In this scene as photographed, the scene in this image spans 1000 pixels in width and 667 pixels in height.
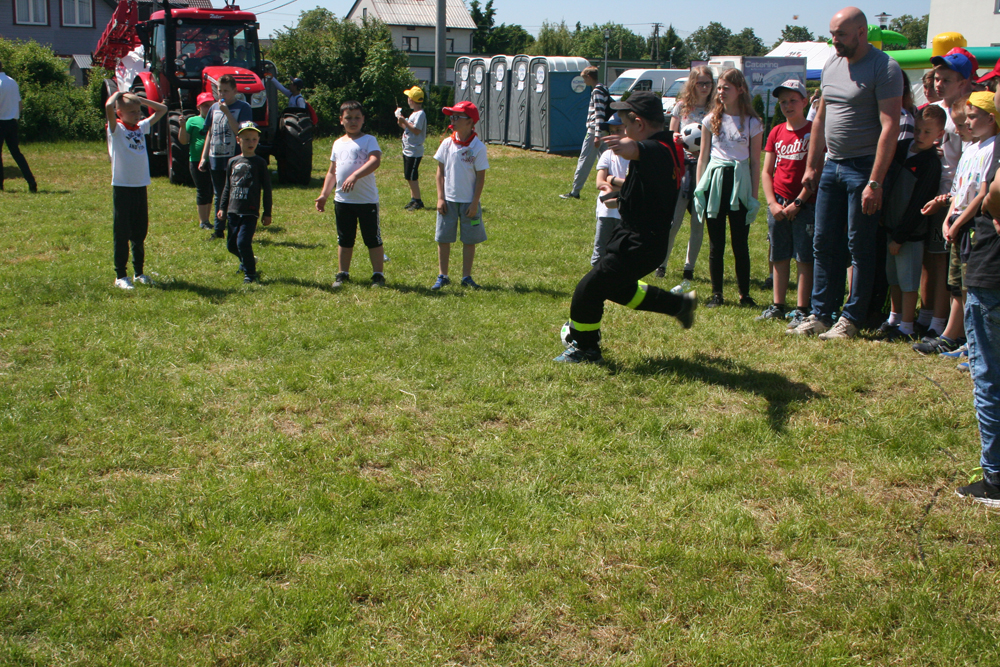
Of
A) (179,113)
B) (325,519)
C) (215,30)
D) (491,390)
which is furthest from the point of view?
(215,30)

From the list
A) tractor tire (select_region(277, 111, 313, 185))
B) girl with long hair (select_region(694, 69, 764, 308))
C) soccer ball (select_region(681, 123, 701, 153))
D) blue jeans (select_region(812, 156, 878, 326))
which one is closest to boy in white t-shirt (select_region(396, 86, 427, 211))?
tractor tire (select_region(277, 111, 313, 185))

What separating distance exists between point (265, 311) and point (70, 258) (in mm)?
3190

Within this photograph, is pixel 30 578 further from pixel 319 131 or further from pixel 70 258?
pixel 319 131

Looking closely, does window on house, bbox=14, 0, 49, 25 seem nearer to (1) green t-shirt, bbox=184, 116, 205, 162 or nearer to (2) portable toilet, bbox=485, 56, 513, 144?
(2) portable toilet, bbox=485, 56, 513, 144

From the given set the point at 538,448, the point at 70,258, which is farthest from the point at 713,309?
the point at 70,258

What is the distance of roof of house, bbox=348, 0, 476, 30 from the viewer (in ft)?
249

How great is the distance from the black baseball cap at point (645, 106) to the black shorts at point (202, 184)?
654cm

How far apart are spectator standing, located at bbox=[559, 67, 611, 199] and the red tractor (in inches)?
194

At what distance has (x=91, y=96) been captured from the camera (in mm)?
21578

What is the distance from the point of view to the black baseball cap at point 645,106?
4.88 m

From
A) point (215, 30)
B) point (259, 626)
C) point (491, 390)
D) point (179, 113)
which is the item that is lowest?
point (259, 626)

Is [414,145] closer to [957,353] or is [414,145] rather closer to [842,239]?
[842,239]

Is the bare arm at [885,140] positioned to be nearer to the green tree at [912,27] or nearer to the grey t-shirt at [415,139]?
the grey t-shirt at [415,139]

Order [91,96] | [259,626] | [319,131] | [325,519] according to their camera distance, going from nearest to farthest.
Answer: [259,626]
[325,519]
[91,96]
[319,131]
